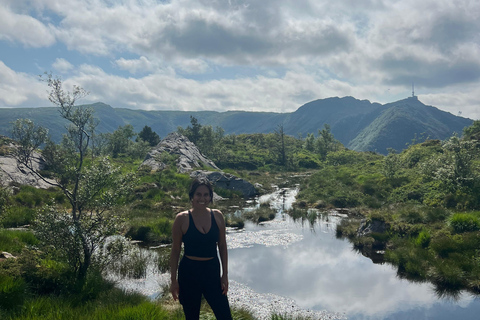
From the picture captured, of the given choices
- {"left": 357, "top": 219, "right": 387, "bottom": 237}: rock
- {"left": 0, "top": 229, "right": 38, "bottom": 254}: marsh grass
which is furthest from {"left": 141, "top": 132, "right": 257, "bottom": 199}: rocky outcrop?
{"left": 0, "top": 229, "right": 38, "bottom": 254}: marsh grass

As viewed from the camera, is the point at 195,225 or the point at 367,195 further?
the point at 367,195

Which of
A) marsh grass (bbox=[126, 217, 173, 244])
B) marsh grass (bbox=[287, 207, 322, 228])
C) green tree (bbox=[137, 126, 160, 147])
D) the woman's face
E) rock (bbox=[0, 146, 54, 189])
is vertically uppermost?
green tree (bbox=[137, 126, 160, 147])

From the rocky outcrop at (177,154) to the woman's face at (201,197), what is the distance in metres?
34.4

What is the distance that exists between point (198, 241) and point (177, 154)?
44.8 metres

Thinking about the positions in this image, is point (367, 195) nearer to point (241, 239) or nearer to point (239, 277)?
point (241, 239)

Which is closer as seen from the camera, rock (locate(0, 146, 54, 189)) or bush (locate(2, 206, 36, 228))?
bush (locate(2, 206, 36, 228))

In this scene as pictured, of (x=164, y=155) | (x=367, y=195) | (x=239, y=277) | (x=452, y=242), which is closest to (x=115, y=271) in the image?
(x=239, y=277)

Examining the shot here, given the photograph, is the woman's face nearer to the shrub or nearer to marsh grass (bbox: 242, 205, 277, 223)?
the shrub

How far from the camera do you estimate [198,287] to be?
16.5 feet

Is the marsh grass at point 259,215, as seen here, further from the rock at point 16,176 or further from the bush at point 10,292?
the rock at point 16,176

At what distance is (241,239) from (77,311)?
1173 cm

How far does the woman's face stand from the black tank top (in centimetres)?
24

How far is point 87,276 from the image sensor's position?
948cm

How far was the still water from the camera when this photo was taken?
9836 mm
